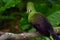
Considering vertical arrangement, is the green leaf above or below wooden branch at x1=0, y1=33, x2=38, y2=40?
above

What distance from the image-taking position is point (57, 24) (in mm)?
3793

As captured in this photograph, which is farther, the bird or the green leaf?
the green leaf

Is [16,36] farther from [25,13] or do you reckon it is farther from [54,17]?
[54,17]

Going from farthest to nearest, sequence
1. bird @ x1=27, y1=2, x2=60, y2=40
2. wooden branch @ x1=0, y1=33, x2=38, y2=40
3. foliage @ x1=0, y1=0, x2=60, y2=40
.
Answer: foliage @ x1=0, y1=0, x2=60, y2=40, bird @ x1=27, y1=2, x2=60, y2=40, wooden branch @ x1=0, y1=33, x2=38, y2=40

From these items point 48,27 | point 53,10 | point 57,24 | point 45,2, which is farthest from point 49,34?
point 45,2

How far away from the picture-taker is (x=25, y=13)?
386cm

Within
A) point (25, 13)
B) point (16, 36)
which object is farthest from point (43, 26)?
point (25, 13)

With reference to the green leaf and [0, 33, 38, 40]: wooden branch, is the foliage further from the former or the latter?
[0, 33, 38, 40]: wooden branch

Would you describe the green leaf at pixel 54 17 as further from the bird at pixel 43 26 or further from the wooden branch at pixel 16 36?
the wooden branch at pixel 16 36

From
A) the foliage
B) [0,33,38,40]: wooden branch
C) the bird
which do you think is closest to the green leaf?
the foliage

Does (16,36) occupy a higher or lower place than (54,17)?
lower

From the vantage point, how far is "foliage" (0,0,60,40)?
382 cm

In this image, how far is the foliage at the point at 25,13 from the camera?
3.82m

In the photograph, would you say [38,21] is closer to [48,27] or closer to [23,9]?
[48,27]
